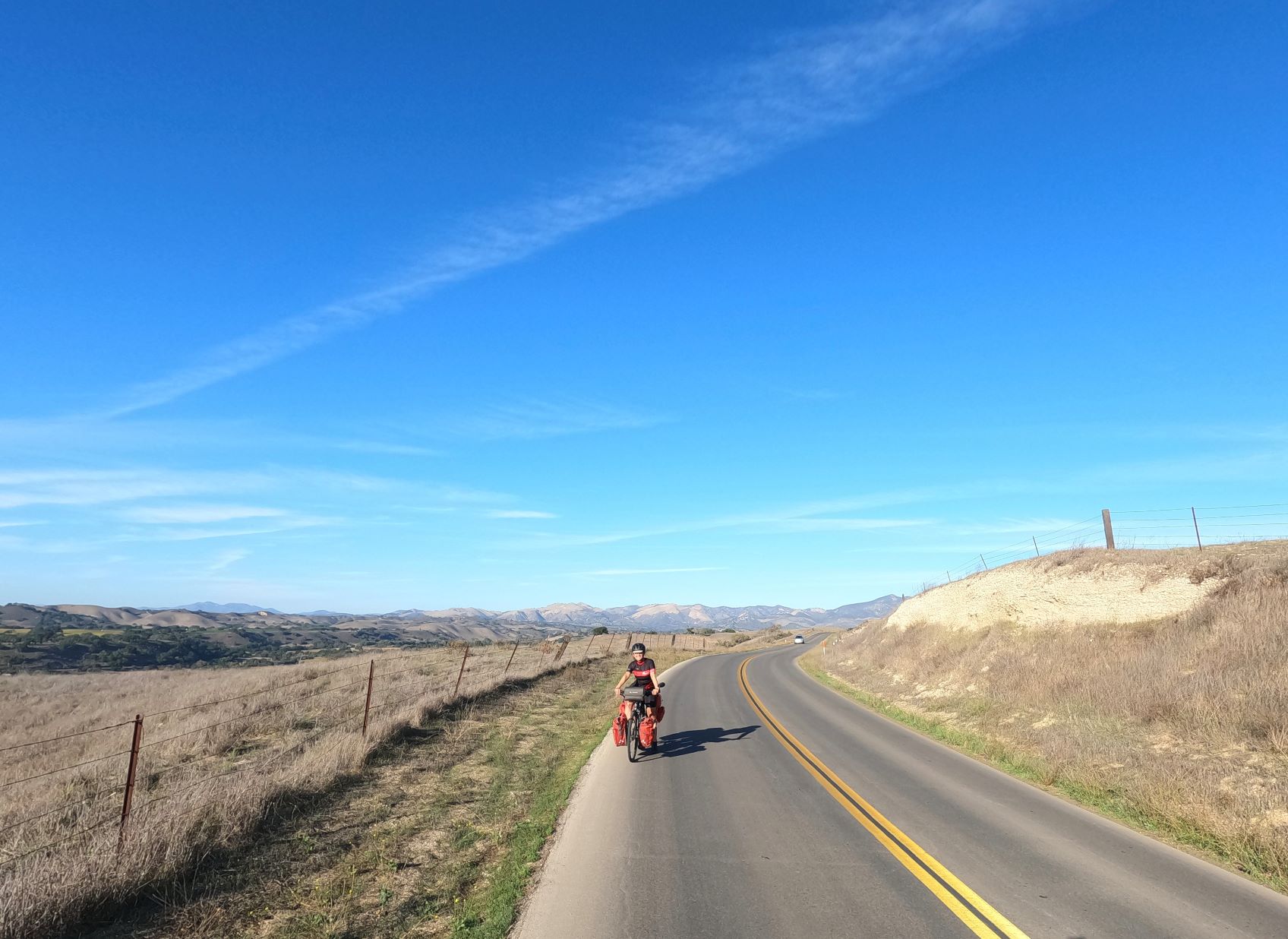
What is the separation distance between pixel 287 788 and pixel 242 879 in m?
2.64

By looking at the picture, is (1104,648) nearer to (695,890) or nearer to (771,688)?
(771,688)

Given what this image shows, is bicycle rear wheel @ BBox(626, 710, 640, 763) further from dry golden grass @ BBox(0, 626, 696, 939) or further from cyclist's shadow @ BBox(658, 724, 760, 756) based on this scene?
dry golden grass @ BBox(0, 626, 696, 939)

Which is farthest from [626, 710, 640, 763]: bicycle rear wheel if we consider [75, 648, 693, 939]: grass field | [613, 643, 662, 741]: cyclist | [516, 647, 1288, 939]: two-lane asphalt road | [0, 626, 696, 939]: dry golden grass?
[0, 626, 696, 939]: dry golden grass

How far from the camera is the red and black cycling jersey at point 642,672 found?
13.6 meters

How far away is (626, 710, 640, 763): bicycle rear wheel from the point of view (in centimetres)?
1317

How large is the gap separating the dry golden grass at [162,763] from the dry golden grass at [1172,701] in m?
11.2

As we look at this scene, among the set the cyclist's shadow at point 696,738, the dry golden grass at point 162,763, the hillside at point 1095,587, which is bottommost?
the cyclist's shadow at point 696,738

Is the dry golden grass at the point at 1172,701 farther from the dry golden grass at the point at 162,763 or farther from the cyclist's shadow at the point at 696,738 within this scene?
the dry golden grass at the point at 162,763

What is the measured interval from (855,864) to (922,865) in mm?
676

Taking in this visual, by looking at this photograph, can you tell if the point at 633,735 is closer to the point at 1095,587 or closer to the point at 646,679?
the point at 646,679

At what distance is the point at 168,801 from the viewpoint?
28.6 feet

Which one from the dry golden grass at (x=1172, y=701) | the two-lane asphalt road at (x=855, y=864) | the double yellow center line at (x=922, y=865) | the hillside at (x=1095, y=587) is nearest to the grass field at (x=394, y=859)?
the two-lane asphalt road at (x=855, y=864)

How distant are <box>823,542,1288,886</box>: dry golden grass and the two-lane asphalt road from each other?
45.2 inches

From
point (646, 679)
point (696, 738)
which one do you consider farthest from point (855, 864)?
point (696, 738)
